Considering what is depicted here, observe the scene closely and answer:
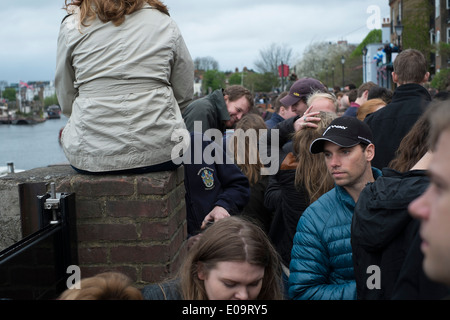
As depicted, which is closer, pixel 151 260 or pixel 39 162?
pixel 151 260

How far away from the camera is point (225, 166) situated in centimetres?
387

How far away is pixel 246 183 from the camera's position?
12.9ft

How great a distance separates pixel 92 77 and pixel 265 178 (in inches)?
108

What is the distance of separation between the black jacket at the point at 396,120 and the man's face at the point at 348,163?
1.85 m

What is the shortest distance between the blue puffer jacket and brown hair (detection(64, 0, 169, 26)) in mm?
1464

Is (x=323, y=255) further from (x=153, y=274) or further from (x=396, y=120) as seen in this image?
(x=396, y=120)

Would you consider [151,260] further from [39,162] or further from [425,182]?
[39,162]

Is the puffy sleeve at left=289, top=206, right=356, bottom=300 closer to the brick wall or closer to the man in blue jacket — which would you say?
the man in blue jacket

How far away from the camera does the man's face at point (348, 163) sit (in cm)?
304

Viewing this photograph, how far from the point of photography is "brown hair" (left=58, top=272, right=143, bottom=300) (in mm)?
1861

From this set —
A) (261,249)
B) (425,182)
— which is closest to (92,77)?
(261,249)

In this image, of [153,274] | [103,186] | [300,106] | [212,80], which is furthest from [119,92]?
[212,80]

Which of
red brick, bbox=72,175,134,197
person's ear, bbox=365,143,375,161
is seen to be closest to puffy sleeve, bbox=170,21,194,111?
red brick, bbox=72,175,134,197

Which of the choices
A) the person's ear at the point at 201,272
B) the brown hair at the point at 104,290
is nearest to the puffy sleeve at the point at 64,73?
the person's ear at the point at 201,272
